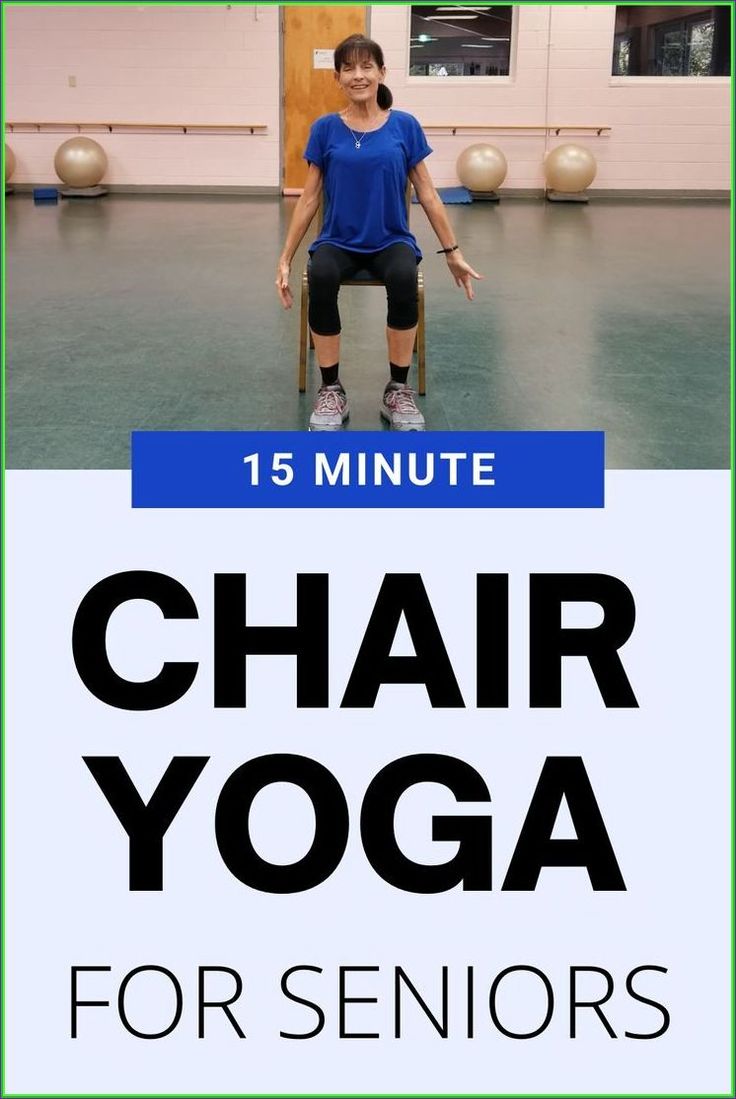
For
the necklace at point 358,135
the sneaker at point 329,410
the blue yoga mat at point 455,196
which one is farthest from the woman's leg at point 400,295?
the blue yoga mat at point 455,196

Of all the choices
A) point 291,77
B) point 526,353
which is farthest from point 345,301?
point 291,77

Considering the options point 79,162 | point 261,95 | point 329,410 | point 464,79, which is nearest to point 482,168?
point 464,79

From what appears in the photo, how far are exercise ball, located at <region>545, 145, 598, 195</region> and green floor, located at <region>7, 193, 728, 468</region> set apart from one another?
2037 mm

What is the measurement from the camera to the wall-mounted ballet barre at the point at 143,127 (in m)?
10.1

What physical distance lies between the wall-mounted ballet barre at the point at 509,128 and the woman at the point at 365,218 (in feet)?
24.2

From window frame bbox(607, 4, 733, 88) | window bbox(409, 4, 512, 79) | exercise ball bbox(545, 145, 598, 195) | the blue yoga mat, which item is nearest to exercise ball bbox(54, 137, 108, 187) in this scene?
the blue yoga mat

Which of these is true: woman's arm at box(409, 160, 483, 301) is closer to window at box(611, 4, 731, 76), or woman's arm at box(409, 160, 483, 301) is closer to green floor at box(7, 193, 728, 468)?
green floor at box(7, 193, 728, 468)

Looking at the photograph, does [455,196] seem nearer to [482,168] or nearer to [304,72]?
[482,168]

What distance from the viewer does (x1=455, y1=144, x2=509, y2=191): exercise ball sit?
9461mm

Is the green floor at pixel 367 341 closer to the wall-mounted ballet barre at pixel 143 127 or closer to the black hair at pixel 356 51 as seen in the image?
the black hair at pixel 356 51

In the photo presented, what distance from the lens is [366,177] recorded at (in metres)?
3.12

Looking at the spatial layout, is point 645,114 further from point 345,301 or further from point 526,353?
point 526,353

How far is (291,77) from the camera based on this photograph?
32.7 ft

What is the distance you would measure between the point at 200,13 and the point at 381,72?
7.86 metres
